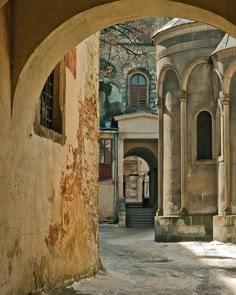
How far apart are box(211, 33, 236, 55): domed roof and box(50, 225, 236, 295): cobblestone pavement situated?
22.9ft

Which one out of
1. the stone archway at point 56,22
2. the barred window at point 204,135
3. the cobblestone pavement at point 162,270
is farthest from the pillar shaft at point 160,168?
the stone archway at point 56,22

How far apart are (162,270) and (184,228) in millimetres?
8473

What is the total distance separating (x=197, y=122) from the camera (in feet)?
74.7

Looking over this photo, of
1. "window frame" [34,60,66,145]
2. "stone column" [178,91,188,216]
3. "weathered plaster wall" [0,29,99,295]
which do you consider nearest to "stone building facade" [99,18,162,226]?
"stone column" [178,91,188,216]

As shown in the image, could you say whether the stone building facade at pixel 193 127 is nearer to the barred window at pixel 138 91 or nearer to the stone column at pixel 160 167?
the stone column at pixel 160 167

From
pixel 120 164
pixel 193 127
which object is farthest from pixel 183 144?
→ pixel 120 164

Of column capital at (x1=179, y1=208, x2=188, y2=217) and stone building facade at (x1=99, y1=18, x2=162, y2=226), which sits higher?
stone building facade at (x1=99, y1=18, x2=162, y2=226)

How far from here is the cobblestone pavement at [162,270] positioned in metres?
10.0

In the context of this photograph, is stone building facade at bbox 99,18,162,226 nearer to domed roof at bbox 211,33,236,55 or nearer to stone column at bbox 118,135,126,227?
stone column at bbox 118,135,126,227

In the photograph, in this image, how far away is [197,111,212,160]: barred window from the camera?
22.6 meters

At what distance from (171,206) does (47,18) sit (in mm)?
16805

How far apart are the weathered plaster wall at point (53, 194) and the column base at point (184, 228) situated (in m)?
10.2

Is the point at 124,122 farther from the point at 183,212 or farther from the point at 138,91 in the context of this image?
the point at 183,212

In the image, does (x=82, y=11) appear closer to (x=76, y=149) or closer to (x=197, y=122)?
(x=76, y=149)
